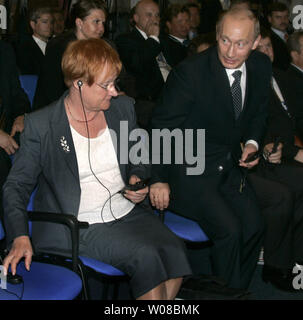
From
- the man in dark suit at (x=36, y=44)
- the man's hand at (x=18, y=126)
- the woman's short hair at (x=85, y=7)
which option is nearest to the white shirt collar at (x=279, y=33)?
the man in dark suit at (x=36, y=44)

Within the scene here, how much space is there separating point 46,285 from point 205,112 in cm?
121

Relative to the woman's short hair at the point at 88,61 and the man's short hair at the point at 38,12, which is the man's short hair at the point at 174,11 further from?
the woman's short hair at the point at 88,61

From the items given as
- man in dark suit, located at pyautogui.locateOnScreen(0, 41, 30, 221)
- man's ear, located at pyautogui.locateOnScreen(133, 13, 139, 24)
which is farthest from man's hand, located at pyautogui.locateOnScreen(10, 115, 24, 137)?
man's ear, located at pyautogui.locateOnScreen(133, 13, 139, 24)

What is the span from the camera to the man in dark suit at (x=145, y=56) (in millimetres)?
4344

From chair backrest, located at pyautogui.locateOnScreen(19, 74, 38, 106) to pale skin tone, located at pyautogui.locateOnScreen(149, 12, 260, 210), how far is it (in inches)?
50.2

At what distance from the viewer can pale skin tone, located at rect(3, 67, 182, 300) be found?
2.14 m

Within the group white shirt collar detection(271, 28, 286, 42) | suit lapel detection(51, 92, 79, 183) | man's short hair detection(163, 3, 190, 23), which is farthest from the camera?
white shirt collar detection(271, 28, 286, 42)

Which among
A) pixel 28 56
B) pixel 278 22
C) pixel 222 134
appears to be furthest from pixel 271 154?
pixel 278 22

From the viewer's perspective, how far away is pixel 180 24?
569 cm

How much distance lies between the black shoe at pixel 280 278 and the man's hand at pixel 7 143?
1655 mm

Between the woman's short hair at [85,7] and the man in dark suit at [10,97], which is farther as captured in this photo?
the woman's short hair at [85,7]

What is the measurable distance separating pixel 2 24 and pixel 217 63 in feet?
8.97

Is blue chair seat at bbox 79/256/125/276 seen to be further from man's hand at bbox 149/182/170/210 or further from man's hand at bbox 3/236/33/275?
man's hand at bbox 149/182/170/210

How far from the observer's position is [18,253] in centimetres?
209
